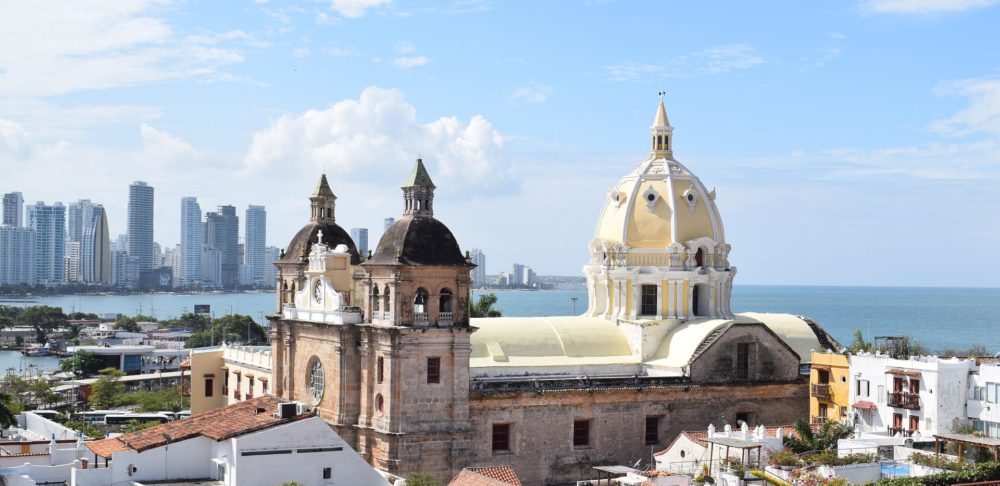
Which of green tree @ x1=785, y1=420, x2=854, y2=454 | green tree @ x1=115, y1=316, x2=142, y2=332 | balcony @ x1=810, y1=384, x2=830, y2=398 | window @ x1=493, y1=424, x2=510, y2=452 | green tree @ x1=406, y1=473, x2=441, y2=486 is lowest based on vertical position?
green tree @ x1=115, y1=316, x2=142, y2=332

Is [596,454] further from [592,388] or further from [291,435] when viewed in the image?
[291,435]

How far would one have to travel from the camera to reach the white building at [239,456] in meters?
38.5

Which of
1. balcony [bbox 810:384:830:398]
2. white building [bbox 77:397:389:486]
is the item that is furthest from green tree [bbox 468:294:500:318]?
white building [bbox 77:397:389:486]

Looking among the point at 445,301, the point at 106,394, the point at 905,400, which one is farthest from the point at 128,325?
the point at 905,400

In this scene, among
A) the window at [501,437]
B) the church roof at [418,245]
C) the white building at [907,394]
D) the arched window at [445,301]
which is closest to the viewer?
the white building at [907,394]

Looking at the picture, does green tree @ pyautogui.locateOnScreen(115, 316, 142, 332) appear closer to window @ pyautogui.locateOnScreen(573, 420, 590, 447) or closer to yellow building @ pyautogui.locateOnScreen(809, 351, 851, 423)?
window @ pyautogui.locateOnScreen(573, 420, 590, 447)

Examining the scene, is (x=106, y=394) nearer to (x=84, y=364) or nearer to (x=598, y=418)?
(x=84, y=364)

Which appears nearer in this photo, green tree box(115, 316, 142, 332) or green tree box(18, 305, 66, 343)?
green tree box(115, 316, 142, 332)

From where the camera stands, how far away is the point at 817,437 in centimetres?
4516

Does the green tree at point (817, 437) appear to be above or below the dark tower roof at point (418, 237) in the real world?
below

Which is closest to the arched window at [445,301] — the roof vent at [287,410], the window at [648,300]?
the roof vent at [287,410]

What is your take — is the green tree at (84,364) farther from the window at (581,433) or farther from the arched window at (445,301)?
the arched window at (445,301)

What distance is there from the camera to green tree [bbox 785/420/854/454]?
43.6 m

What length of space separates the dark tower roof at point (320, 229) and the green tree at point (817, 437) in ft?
69.4
